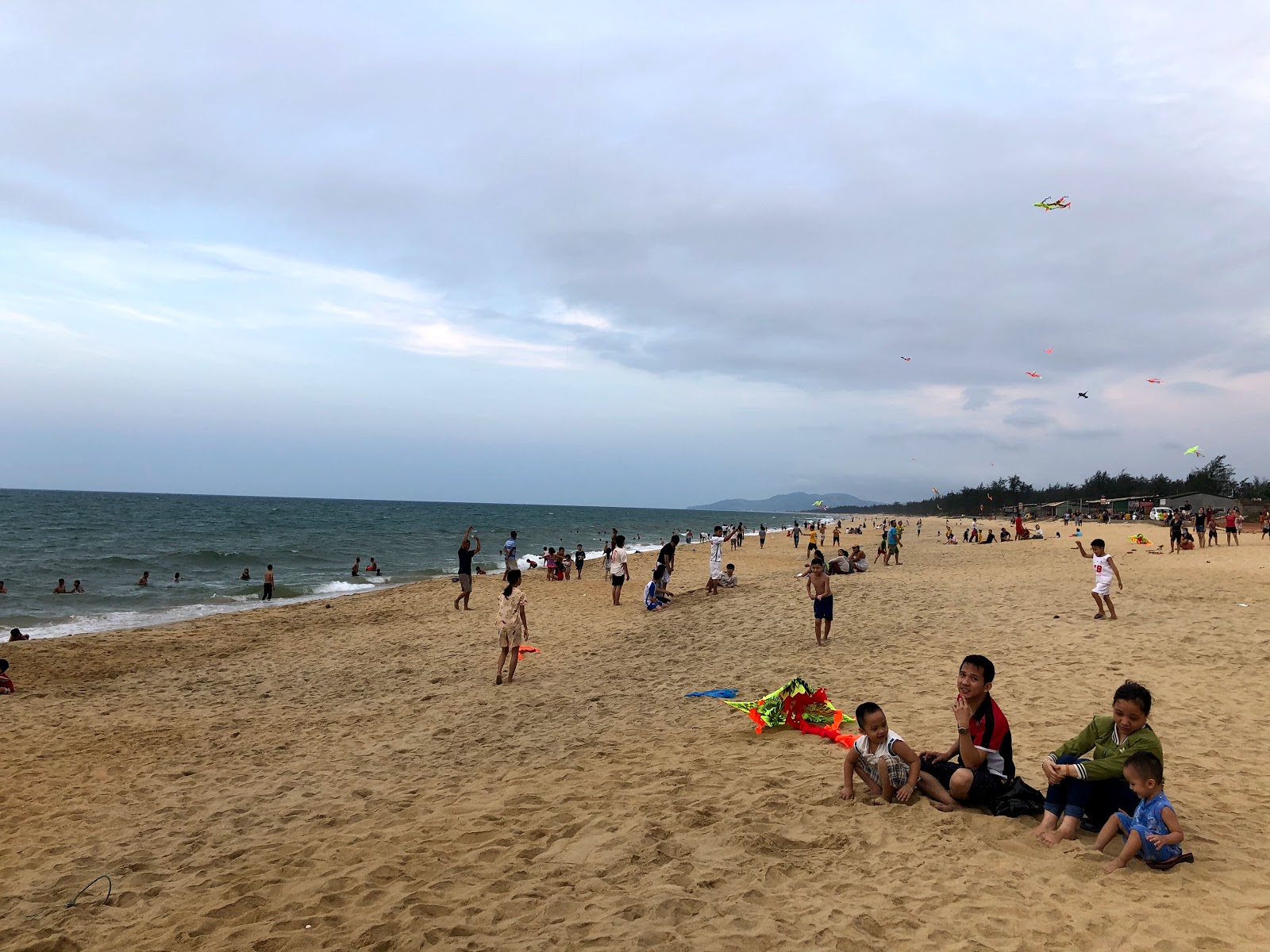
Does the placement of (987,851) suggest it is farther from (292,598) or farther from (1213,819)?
(292,598)

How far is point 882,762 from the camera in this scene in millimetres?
5262

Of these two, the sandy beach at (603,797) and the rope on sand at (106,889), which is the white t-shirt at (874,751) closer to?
the sandy beach at (603,797)

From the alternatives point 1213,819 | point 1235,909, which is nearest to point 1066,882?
point 1235,909

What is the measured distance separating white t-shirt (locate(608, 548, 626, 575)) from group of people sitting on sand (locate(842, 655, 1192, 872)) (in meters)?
12.9

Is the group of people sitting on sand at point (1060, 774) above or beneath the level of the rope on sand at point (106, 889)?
above

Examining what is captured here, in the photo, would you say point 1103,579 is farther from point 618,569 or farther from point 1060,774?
point 618,569

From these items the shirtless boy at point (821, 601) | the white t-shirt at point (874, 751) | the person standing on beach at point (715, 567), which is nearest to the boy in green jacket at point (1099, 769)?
the white t-shirt at point (874, 751)

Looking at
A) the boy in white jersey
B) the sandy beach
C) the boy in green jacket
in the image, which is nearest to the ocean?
the sandy beach

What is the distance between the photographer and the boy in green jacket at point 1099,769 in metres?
4.38

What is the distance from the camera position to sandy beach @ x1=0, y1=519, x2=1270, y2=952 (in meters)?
4.02

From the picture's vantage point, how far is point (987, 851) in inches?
179

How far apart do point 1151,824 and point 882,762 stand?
5.26 feet

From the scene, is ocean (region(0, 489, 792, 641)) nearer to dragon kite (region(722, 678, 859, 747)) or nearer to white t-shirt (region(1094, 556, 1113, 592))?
dragon kite (region(722, 678, 859, 747))

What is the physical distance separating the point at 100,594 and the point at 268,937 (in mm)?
24313
